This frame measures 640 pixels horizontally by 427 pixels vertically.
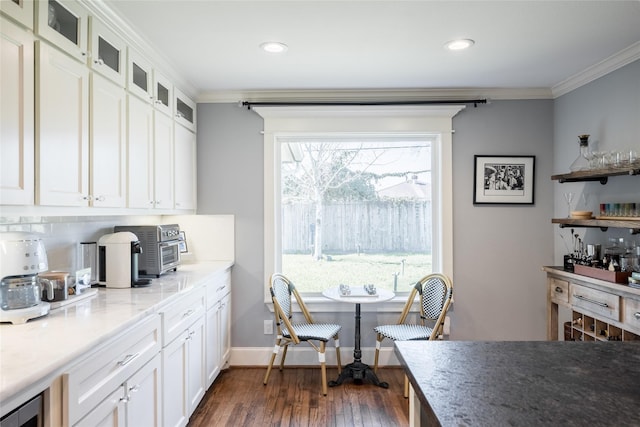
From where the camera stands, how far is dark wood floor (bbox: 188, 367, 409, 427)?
2.60m

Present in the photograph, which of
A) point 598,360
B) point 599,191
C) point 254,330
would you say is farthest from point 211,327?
point 599,191

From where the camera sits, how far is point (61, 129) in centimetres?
169

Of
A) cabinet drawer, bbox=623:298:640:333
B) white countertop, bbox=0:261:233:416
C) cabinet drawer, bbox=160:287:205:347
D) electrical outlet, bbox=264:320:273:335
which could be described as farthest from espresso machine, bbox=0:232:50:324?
cabinet drawer, bbox=623:298:640:333

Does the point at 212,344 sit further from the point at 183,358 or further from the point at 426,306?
the point at 426,306

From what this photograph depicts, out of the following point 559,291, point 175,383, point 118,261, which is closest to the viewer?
point 175,383

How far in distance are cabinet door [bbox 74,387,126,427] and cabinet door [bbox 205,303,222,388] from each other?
1.19 m

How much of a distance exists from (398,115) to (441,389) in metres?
2.80

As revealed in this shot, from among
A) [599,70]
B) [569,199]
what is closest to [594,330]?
[569,199]

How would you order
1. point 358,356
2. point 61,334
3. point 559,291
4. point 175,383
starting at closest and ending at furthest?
point 61,334 < point 175,383 < point 559,291 < point 358,356

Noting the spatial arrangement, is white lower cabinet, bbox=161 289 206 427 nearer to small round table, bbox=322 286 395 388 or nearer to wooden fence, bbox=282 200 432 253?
small round table, bbox=322 286 395 388

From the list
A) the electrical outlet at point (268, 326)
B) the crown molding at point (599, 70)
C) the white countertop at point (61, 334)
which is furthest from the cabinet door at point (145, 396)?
the crown molding at point (599, 70)

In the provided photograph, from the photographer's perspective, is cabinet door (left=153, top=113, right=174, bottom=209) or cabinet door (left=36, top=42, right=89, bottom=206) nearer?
cabinet door (left=36, top=42, right=89, bottom=206)

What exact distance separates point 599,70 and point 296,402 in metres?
3.30

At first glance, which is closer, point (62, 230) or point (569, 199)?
point (62, 230)
